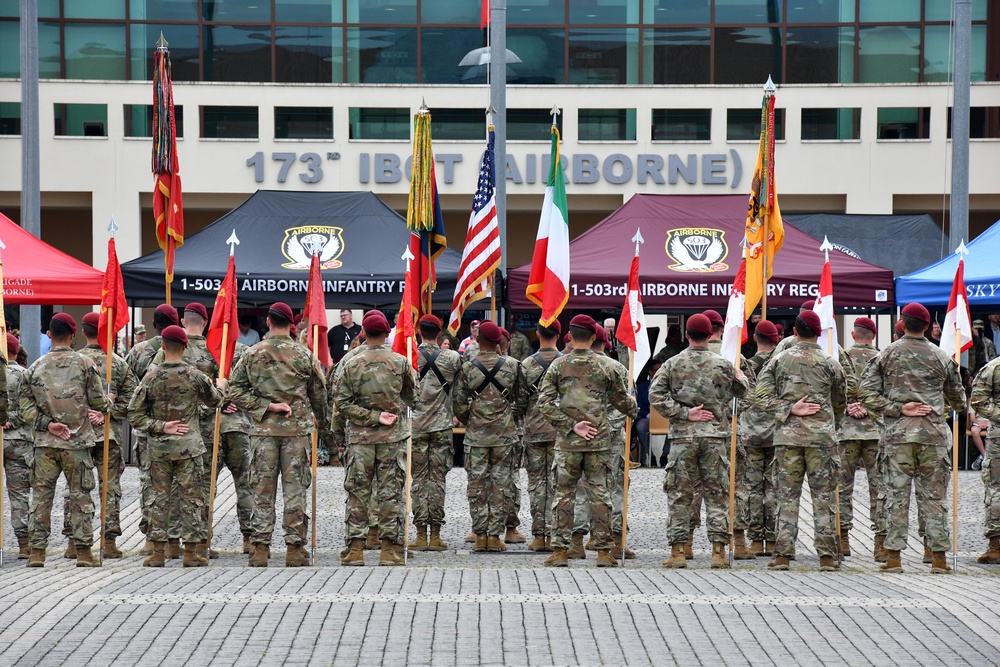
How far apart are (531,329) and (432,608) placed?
68.7 feet

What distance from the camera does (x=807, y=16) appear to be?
31875 millimetres

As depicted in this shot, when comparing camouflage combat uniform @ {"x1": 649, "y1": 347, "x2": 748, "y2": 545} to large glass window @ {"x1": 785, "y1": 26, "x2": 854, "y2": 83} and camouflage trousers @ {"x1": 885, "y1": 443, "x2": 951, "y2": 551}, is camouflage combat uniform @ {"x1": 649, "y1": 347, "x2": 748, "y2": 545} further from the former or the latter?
large glass window @ {"x1": 785, "y1": 26, "x2": 854, "y2": 83}

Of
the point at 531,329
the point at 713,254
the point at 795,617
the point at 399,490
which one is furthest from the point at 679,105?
the point at 795,617

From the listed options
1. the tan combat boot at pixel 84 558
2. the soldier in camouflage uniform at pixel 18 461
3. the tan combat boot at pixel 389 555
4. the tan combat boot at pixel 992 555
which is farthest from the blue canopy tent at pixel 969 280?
the soldier in camouflage uniform at pixel 18 461

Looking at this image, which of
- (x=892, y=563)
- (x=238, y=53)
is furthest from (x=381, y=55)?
(x=892, y=563)

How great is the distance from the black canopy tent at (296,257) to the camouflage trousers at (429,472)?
5.53 m

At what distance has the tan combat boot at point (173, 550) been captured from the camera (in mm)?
11594

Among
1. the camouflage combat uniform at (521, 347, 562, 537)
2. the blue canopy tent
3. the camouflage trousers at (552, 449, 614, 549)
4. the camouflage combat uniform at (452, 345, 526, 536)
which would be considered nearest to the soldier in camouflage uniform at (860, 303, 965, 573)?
the camouflage trousers at (552, 449, 614, 549)

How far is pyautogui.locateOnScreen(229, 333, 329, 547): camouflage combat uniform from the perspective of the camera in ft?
37.2

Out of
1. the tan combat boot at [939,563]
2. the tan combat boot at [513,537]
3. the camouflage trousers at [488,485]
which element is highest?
the camouflage trousers at [488,485]

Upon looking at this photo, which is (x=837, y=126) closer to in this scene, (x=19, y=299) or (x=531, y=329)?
(x=531, y=329)

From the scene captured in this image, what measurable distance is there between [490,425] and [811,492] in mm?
2922

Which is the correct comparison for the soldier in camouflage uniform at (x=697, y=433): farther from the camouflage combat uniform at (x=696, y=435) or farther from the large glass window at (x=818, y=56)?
the large glass window at (x=818, y=56)

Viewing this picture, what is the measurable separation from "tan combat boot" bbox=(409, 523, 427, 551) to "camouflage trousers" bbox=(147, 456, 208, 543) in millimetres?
2103
